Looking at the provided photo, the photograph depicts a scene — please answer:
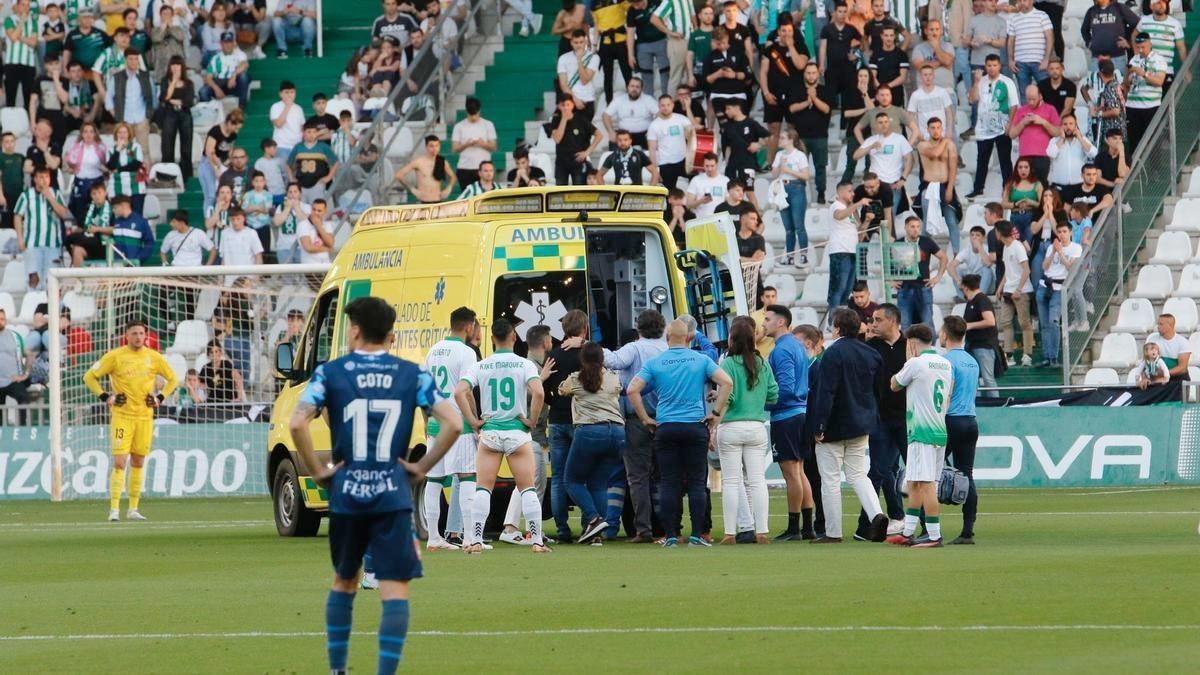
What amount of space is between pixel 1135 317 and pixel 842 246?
397cm

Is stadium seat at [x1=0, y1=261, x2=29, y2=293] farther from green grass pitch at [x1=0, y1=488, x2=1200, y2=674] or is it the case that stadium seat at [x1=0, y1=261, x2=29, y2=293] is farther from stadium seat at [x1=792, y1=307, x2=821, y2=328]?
green grass pitch at [x1=0, y1=488, x2=1200, y2=674]

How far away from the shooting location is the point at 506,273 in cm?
1866

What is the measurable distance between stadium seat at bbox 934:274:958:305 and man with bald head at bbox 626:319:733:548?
1163 centimetres

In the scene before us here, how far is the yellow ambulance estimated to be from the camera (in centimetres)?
1875

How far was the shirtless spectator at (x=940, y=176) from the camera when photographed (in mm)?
28484

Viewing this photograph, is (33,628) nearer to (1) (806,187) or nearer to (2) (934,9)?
(1) (806,187)

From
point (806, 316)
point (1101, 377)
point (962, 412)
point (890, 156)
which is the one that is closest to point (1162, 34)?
point (890, 156)

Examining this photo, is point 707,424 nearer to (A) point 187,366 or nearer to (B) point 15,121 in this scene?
(A) point 187,366

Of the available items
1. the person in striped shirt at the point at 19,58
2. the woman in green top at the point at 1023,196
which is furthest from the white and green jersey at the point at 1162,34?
the person in striped shirt at the point at 19,58

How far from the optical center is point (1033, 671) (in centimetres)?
950

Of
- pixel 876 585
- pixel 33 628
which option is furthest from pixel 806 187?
pixel 33 628

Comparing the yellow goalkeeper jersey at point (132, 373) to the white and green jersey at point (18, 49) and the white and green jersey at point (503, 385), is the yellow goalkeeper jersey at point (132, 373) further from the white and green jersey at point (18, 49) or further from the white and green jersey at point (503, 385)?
the white and green jersey at point (18, 49)

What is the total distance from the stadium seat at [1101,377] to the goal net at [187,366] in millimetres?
10146

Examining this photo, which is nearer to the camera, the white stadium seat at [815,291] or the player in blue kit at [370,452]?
the player in blue kit at [370,452]
